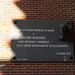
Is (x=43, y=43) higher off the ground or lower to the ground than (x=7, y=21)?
lower

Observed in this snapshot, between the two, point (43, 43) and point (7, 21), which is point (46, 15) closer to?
point (43, 43)

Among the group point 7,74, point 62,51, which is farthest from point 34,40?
point 7,74

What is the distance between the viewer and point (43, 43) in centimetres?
451

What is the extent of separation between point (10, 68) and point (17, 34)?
95 centimetres

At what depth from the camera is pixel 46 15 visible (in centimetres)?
482

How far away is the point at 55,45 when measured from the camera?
14.8 feet

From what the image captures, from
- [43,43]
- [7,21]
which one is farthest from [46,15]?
[7,21]

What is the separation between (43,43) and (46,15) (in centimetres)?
88

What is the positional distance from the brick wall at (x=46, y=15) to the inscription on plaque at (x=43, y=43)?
16cm

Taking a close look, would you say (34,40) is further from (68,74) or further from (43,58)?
(68,74)

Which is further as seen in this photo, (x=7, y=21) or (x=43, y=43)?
(x=7, y=21)

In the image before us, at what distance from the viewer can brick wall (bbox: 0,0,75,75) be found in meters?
4.40

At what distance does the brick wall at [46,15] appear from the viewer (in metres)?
4.40

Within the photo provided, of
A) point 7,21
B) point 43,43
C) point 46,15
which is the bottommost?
point 43,43
